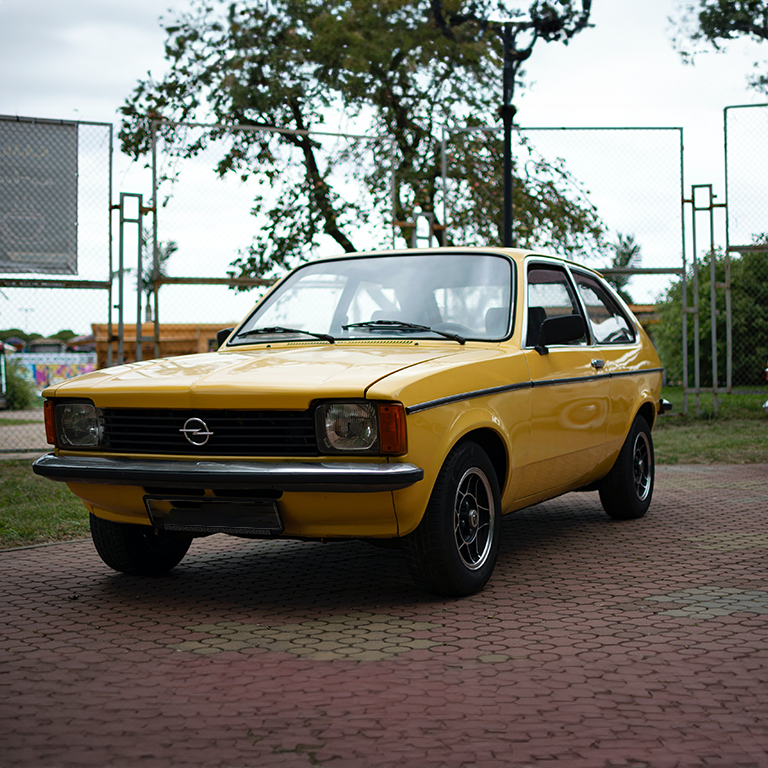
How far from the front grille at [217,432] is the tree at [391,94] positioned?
29.5ft

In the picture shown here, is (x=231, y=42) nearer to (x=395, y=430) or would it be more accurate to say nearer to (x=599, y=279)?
(x=599, y=279)

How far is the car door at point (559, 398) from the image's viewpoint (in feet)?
17.6

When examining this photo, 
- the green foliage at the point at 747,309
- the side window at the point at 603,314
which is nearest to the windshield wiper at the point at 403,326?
the side window at the point at 603,314

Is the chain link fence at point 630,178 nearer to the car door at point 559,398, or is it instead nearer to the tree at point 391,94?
the tree at point 391,94

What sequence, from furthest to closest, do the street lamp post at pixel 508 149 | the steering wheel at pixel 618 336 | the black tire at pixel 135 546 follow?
the street lamp post at pixel 508 149 → the steering wheel at pixel 618 336 → the black tire at pixel 135 546

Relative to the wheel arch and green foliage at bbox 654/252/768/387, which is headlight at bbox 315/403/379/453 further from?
green foliage at bbox 654/252/768/387

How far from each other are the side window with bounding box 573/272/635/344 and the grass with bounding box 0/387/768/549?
3.78 m

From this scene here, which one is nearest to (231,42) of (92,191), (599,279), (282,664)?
(92,191)

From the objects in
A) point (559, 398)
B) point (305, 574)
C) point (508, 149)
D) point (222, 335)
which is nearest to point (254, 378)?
point (305, 574)

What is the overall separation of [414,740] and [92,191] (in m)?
9.14

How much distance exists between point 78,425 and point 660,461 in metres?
7.53

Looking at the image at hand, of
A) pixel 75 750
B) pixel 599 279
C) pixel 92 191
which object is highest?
pixel 92 191

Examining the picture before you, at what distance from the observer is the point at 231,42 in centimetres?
2108

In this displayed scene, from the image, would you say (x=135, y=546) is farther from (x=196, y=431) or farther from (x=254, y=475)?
(x=254, y=475)
